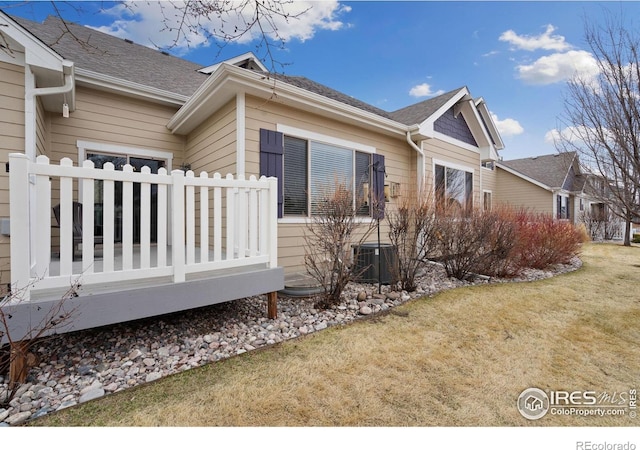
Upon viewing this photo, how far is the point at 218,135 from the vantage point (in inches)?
208

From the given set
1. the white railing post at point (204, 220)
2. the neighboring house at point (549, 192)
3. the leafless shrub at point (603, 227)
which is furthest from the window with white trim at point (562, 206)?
the white railing post at point (204, 220)

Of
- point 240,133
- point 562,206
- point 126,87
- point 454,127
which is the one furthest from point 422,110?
point 562,206

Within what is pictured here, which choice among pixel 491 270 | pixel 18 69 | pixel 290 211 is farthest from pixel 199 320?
pixel 491 270

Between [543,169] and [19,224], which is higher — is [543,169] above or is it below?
above

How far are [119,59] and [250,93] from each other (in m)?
4.41

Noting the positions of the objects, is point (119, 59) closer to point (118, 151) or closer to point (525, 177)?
point (118, 151)

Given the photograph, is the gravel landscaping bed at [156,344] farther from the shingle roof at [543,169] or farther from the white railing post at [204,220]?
the shingle roof at [543,169]

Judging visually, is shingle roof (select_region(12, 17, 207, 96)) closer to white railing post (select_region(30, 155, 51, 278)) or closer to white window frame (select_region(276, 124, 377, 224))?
white window frame (select_region(276, 124, 377, 224))

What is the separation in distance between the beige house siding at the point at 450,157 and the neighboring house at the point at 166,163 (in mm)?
64

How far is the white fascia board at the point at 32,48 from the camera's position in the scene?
3.62 metres

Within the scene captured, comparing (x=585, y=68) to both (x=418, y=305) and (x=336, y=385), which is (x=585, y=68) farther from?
(x=336, y=385)

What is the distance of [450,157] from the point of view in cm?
873
